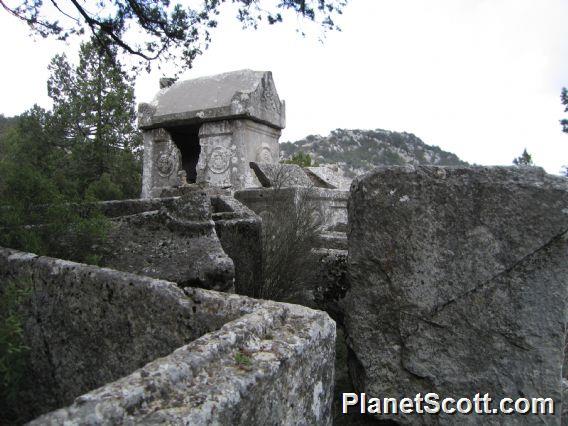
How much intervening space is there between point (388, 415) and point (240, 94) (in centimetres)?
726

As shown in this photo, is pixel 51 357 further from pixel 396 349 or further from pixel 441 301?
pixel 441 301

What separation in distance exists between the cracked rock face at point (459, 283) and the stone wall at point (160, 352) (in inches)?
38.2

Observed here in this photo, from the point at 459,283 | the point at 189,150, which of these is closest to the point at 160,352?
the point at 459,283

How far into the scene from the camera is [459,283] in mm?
2391

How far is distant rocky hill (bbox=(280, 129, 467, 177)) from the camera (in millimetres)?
50531

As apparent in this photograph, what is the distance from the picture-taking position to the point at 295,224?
412 cm

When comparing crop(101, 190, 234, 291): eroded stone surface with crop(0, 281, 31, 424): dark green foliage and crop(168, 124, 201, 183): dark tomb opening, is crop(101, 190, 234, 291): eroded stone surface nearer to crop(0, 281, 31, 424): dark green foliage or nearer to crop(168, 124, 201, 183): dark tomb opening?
crop(0, 281, 31, 424): dark green foliage

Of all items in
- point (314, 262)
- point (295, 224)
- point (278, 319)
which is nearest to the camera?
point (278, 319)

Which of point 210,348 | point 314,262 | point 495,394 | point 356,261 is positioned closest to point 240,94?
point 314,262

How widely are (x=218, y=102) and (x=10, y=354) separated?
26.7 ft

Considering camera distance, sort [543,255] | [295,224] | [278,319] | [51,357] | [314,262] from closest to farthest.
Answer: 1. [278,319]
2. [51,357]
3. [543,255]
4. [314,262]
5. [295,224]

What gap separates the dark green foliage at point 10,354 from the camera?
140cm

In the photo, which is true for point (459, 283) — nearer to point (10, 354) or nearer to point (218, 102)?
point (10, 354)

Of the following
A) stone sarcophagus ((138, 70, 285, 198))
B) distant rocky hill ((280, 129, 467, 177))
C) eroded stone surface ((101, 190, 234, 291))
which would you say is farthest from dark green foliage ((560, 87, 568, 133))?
distant rocky hill ((280, 129, 467, 177))
